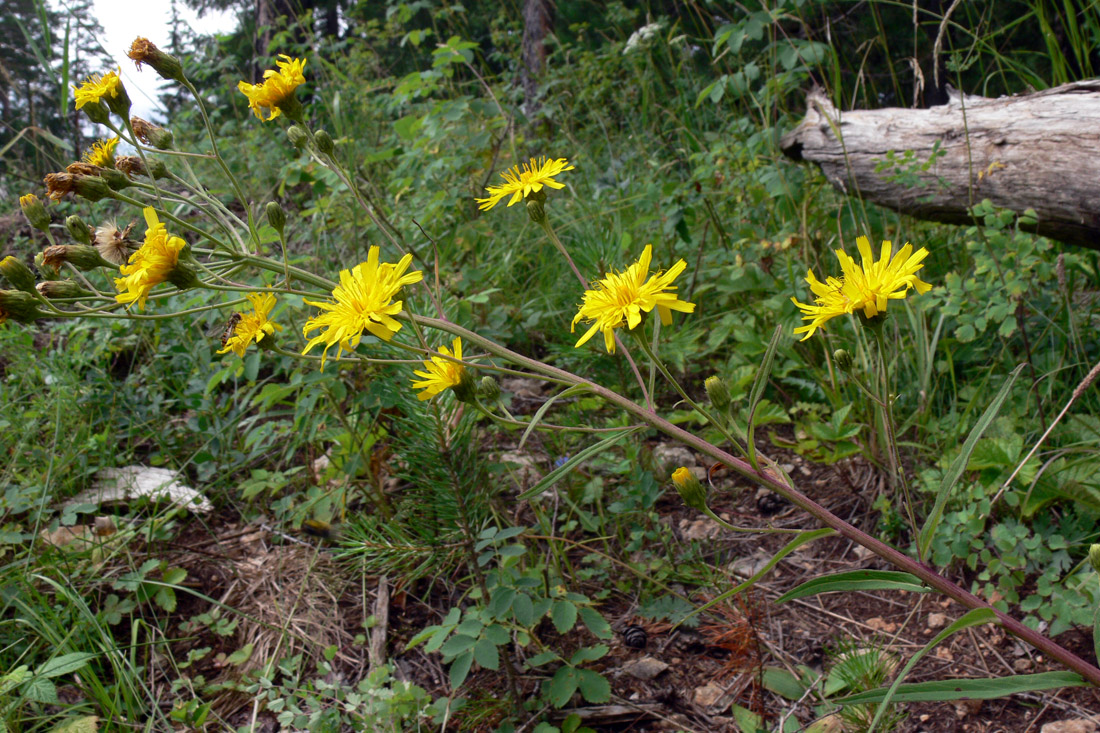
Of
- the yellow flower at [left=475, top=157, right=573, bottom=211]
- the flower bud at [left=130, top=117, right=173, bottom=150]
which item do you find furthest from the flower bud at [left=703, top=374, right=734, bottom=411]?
the flower bud at [left=130, top=117, right=173, bottom=150]

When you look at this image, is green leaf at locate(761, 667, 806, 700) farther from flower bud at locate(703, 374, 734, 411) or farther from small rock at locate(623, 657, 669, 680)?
flower bud at locate(703, 374, 734, 411)

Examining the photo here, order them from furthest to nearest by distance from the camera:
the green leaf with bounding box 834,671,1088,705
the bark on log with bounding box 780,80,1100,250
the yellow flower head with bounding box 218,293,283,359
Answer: the bark on log with bounding box 780,80,1100,250 < the yellow flower head with bounding box 218,293,283,359 < the green leaf with bounding box 834,671,1088,705

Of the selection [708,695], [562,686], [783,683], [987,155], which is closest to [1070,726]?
[783,683]

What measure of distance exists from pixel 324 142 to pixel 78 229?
508 mm

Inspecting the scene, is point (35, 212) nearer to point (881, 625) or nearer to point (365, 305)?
point (365, 305)

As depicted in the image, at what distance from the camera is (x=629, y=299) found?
1073mm

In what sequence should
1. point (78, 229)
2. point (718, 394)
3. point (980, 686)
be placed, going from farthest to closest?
point (78, 229) → point (718, 394) → point (980, 686)

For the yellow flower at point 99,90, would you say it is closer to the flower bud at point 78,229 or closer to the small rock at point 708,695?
the flower bud at point 78,229

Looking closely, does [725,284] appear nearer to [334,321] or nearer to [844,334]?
[844,334]

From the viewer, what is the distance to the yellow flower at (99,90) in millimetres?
1491

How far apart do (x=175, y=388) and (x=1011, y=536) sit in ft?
8.36

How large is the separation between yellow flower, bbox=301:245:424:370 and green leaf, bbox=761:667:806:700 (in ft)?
3.28

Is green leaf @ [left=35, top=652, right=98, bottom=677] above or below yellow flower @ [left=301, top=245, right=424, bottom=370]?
below

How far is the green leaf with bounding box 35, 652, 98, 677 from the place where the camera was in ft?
4.65
